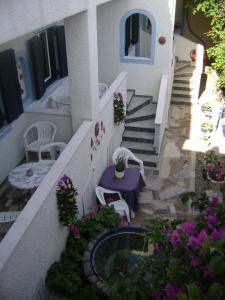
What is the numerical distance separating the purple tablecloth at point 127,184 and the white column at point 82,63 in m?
1.74

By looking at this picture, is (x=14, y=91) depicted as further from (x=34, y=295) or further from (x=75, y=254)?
(x=34, y=295)

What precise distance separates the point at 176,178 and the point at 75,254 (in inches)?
187

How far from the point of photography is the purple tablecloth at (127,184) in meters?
8.41

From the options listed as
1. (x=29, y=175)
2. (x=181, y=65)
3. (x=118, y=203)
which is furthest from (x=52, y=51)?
(x=181, y=65)

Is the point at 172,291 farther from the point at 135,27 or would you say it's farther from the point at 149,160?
the point at 135,27

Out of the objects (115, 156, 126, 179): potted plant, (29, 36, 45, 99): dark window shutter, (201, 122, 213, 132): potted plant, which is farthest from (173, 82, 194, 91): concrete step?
(115, 156, 126, 179): potted plant

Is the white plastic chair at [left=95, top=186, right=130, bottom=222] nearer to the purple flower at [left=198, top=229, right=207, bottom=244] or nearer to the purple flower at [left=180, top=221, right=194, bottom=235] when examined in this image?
the purple flower at [left=180, top=221, right=194, bottom=235]

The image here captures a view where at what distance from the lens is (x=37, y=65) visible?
9438 millimetres

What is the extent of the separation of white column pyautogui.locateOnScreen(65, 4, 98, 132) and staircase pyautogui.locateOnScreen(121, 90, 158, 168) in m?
3.27

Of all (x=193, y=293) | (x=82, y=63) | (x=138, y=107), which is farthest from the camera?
(x=138, y=107)

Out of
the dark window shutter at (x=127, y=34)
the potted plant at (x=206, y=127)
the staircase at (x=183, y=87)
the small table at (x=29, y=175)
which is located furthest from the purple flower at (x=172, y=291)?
the staircase at (x=183, y=87)

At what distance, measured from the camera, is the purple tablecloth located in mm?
8414

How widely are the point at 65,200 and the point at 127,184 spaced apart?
2.82 metres

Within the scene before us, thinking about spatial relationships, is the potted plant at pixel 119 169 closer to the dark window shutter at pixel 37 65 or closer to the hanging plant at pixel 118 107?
the hanging plant at pixel 118 107
